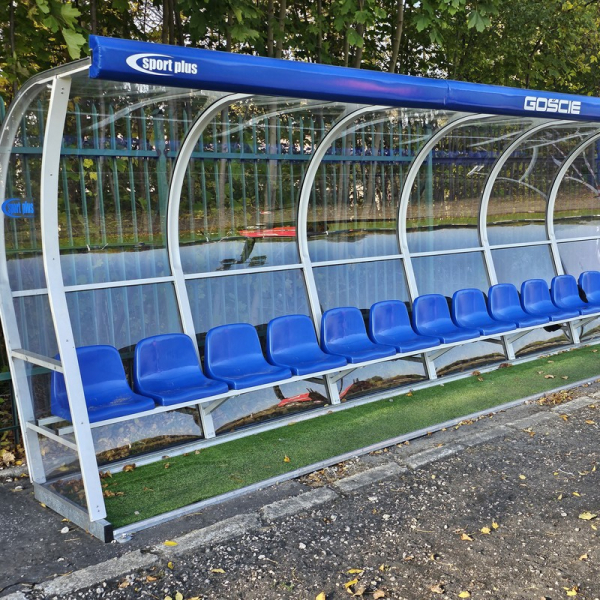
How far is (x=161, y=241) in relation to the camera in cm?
585

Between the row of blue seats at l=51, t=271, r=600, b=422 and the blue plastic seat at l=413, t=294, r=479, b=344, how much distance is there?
0.03 feet

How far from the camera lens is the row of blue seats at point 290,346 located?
501cm

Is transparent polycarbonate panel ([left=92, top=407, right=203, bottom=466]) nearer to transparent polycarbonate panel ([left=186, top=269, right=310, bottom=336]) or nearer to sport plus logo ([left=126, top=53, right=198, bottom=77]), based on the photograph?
transparent polycarbonate panel ([left=186, top=269, right=310, bottom=336])

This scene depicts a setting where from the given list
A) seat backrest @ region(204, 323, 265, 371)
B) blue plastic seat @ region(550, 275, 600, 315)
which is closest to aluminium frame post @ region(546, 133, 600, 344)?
blue plastic seat @ region(550, 275, 600, 315)

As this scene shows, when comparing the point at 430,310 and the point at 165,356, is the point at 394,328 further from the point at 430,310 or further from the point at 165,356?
the point at 165,356

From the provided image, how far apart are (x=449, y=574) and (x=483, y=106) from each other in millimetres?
3542

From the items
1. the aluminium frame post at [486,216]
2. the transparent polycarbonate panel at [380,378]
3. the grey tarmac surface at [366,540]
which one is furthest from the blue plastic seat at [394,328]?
the grey tarmac surface at [366,540]

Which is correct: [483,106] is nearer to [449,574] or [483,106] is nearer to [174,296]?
[174,296]

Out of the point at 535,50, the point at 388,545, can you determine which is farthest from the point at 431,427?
the point at 535,50

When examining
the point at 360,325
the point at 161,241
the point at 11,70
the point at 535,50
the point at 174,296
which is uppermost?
the point at 535,50

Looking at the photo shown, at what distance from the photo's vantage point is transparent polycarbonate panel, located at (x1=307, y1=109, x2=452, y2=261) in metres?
6.90

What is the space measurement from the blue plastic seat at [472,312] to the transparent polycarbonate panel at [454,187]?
2.06 feet

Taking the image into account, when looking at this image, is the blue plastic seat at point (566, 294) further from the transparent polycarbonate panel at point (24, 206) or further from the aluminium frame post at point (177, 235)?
the transparent polycarbonate panel at point (24, 206)

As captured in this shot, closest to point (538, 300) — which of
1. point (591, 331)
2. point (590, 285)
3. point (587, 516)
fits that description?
point (591, 331)
